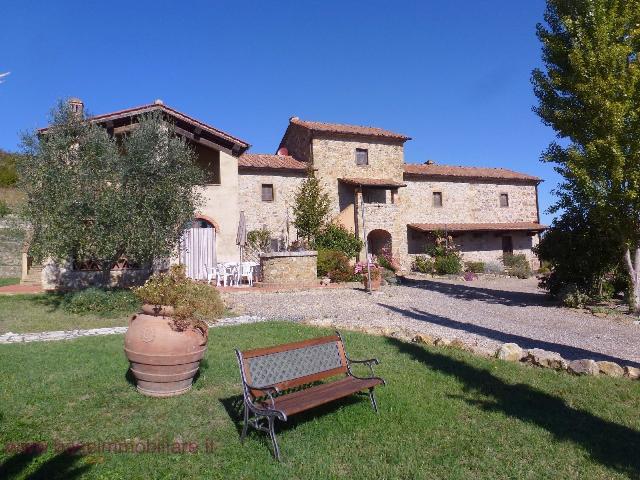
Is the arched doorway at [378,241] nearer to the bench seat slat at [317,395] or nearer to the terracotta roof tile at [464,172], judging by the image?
the terracotta roof tile at [464,172]

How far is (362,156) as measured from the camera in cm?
Answer: 2480

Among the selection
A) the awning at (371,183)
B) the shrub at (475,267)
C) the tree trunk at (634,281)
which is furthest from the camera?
the shrub at (475,267)

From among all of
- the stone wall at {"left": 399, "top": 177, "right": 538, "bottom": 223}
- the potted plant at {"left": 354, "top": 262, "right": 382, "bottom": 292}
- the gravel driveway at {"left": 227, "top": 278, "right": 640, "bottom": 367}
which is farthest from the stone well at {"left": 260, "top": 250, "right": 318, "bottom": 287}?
the stone wall at {"left": 399, "top": 177, "right": 538, "bottom": 223}

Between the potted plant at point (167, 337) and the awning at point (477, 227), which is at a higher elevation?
the awning at point (477, 227)

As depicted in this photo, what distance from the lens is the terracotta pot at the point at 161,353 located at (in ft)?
15.2

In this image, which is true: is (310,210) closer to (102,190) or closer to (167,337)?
(102,190)

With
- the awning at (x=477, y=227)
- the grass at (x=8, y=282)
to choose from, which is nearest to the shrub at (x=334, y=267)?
the awning at (x=477, y=227)

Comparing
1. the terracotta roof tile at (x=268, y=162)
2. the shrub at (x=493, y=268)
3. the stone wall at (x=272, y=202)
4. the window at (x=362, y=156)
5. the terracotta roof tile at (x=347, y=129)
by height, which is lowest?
the shrub at (x=493, y=268)

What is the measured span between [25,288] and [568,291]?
16.8 meters

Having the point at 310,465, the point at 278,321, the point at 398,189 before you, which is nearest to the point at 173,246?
the point at 278,321

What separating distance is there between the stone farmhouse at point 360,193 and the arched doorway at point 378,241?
0.06 meters

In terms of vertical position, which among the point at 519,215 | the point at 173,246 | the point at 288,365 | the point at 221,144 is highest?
the point at 221,144

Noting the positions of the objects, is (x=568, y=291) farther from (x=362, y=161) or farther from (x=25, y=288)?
(x=25, y=288)

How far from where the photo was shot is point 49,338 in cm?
782
